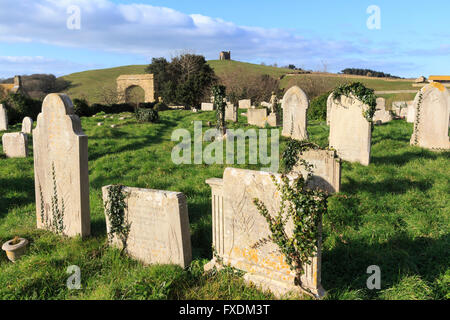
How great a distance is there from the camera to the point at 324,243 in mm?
5051

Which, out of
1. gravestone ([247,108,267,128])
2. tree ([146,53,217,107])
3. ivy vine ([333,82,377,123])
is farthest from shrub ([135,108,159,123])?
tree ([146,53,217,107])

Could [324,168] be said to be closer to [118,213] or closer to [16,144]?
[118,213]

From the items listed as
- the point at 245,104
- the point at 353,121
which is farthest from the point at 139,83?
the point at 353,121

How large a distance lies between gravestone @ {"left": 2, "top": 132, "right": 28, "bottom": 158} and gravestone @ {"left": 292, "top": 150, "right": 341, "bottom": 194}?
986 cm

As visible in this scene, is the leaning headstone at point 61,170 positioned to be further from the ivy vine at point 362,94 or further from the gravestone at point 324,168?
the ivy vine at point 362,94

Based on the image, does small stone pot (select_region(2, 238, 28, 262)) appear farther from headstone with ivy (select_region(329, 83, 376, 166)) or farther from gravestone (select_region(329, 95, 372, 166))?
gravestone (select_region(329, 95, 372, 166))

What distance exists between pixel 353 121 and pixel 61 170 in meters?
7.08

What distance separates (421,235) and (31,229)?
6802 mm

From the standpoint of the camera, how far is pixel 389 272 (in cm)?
427

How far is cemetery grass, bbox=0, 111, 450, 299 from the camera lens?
390cm

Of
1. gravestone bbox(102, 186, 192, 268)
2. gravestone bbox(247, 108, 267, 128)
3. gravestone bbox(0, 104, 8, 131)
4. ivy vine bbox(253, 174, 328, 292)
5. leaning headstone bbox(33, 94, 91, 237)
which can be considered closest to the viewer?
ivy vine bbox(253, 174, 328, 292)

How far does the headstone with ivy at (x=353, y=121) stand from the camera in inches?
329
